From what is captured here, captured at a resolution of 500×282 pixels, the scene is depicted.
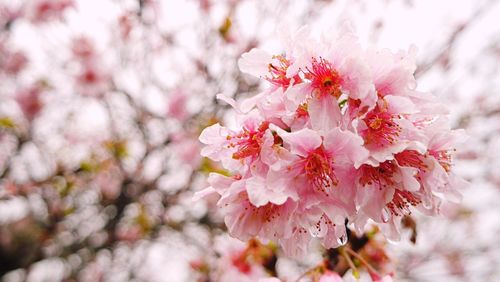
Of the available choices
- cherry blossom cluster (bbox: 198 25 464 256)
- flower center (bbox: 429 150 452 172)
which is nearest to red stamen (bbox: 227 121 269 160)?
cherry blossom cluster (bbox: 198 25 464 256)

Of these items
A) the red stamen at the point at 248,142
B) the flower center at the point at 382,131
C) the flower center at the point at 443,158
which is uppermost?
the flower center at the point at 382,131

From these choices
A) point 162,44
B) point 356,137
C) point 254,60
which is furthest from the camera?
point 162,44

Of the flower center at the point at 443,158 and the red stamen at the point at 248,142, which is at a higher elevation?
the red stamen at the point at 248,142

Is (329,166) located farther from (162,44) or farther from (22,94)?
(22,94)

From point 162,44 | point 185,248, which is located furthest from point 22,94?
point 185,248

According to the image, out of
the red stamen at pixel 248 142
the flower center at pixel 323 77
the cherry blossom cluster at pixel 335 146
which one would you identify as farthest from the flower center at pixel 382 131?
the red stamen at pixel 248 142

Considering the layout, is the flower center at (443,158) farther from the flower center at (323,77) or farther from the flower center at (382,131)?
the flower center at (323,77)

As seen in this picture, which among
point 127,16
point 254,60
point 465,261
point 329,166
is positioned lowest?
point 465,261

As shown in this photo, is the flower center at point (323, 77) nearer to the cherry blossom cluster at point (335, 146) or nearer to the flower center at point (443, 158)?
the cherry blossom cluster at point (335, 146)
